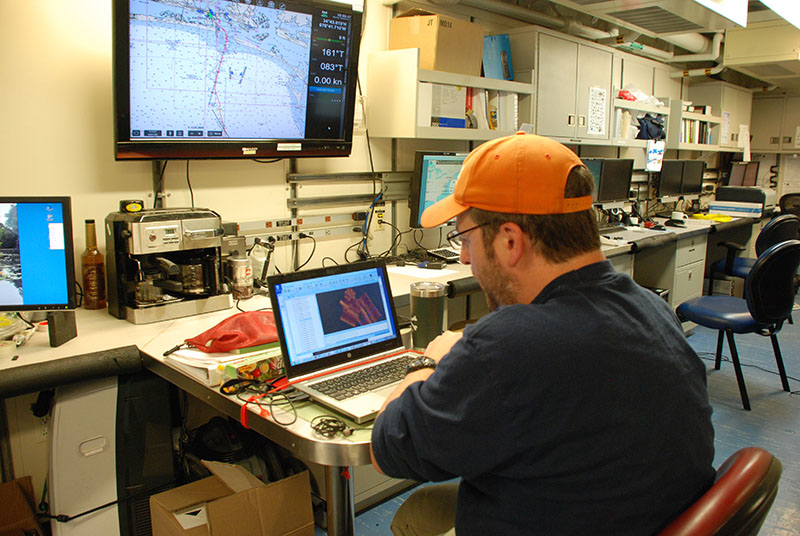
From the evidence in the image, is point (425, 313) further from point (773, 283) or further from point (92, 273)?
point (773, 283)

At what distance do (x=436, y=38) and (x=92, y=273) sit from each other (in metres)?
1.85

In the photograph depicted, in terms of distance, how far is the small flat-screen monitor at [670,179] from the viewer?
5.27 metres

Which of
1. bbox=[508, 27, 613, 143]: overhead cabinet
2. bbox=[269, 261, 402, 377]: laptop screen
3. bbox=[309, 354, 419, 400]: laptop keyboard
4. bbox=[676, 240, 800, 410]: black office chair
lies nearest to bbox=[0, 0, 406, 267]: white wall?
bbox=[269, 261, 402, 377]: laptop screen

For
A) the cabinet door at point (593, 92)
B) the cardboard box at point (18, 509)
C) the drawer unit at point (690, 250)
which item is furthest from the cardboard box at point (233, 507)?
the drawer unit at point (690, 250)

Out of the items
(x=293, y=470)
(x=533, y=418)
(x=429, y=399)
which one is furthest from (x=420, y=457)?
(x=293, y=470)

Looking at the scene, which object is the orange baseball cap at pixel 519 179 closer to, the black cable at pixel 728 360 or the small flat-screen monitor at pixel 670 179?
the black cable at pixel 728 360

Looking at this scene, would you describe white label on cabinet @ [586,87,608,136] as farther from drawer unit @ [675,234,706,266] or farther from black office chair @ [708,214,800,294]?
black office chair @ [708,214,800,294]

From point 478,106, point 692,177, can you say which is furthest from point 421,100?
point 692,177

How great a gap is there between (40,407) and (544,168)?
173cm

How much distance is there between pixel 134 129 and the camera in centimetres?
214

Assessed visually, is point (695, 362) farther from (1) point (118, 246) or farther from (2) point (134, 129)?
(2) point (134, 129)

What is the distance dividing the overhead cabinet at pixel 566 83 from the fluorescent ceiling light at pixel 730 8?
0.81 metres

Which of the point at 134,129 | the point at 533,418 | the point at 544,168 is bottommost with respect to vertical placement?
the point at 533,418

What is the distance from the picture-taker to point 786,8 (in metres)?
3.72
